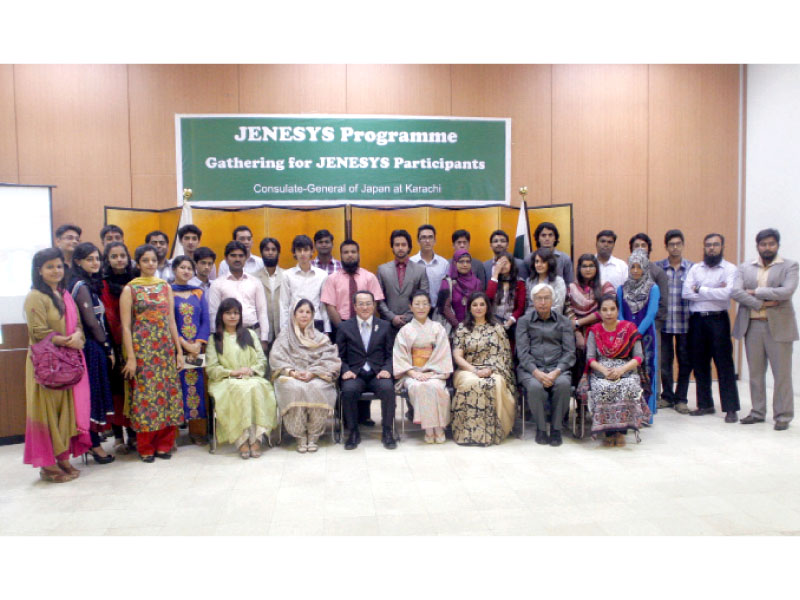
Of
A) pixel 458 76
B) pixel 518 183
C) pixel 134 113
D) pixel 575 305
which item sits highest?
pixel 458 76

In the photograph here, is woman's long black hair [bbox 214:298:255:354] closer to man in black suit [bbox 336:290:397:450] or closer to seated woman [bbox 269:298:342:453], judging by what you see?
seated woman [bbox 269:298:342:453]

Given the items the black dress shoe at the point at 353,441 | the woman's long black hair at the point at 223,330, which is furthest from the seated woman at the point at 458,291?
the woman's long black hair at the point at 223,330

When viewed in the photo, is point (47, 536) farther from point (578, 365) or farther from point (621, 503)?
point (578, 365)

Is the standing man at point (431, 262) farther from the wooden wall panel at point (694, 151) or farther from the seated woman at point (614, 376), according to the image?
the wooden wall panel at point (694, 151)

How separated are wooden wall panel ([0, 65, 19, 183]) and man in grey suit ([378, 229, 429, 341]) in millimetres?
4141

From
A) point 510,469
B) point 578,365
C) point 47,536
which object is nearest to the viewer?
point 47,536

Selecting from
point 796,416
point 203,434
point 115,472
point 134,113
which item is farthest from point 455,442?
point 134,113

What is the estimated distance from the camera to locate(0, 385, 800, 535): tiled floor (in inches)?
110

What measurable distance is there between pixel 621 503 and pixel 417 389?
162 centimetres

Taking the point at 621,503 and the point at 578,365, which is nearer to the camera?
the point at 621,503

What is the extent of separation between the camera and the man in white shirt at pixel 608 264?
5074 millimetres

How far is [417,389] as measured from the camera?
419cm

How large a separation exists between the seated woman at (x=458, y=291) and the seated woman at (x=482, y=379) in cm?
24

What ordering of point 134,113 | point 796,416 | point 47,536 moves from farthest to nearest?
1. point 134,113
2. point 796,416
3. point 47,536
